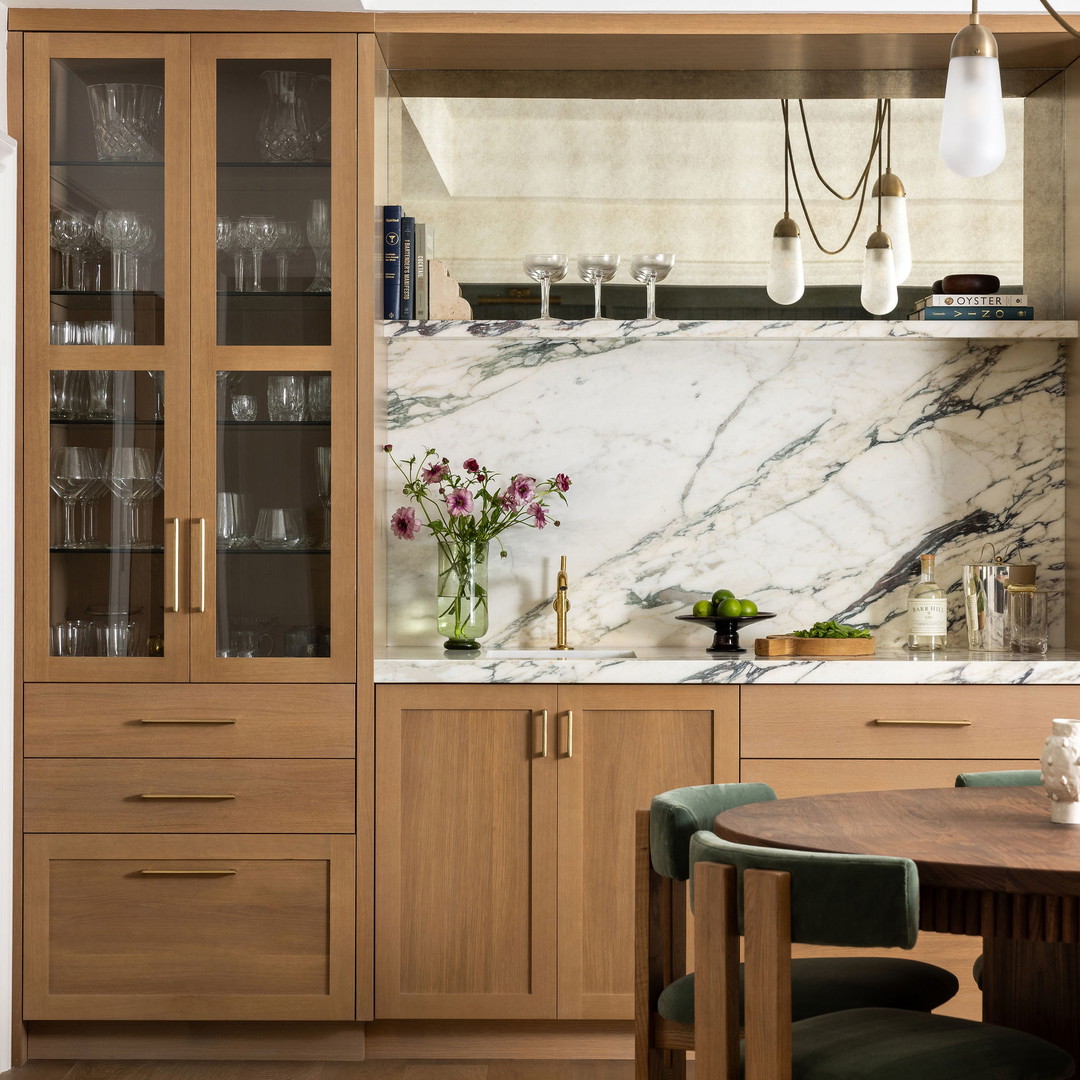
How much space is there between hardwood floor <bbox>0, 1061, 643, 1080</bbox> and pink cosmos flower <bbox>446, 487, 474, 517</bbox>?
1.36 m

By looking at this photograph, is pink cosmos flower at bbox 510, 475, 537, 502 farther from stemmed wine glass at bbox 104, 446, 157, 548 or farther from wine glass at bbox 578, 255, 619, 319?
stemmed wine glass at bbox 104, 446, 157, 548

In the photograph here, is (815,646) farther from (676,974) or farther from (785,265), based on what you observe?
(676,974)

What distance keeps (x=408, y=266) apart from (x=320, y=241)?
26cm

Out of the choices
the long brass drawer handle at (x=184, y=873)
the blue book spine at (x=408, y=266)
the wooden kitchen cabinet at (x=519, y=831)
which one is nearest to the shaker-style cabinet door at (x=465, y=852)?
the wooden kitchen cabinet at (x=519, y=831)

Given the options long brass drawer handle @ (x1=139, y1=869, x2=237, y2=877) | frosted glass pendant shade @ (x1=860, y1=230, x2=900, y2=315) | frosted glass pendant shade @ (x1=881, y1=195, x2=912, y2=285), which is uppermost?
frosted glass pendant shade @ (x1=881, y1=195, x2=912, y2=285)

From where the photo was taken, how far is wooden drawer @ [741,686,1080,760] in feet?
9.50

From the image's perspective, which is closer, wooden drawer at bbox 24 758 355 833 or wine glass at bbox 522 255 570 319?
wooden drawer at bbox 24 758 355 833

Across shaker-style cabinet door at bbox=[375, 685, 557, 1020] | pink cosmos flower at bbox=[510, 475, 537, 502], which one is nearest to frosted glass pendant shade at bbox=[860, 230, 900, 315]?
pink cosmos flower at bbox=[510, 475, 537, 502]

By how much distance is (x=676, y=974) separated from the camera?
2.05 meters

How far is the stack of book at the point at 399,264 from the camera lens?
3082 millimetres

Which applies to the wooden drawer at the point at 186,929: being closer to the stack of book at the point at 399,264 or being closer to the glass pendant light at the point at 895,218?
the stack of book at the point at 399,264

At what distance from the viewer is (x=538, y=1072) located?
113 inches

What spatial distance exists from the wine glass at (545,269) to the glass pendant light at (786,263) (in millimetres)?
602

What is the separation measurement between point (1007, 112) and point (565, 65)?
49.7 inches
